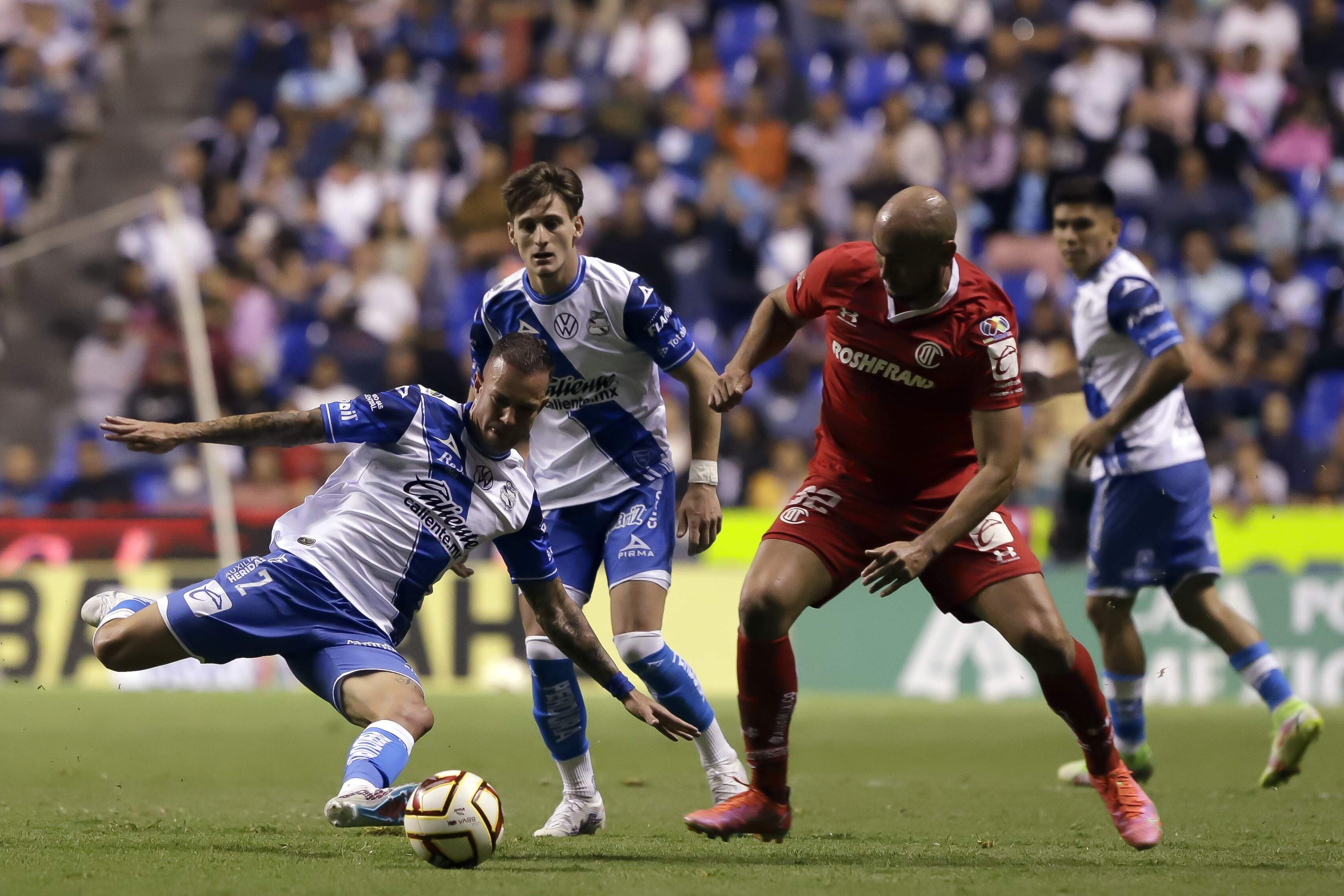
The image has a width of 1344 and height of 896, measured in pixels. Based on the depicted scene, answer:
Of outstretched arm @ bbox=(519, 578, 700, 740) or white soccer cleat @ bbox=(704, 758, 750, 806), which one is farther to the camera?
white soccer cleat @ bbox=(704, 758, 750, 806)

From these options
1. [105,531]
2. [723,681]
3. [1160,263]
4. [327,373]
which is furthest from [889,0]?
[105,531]

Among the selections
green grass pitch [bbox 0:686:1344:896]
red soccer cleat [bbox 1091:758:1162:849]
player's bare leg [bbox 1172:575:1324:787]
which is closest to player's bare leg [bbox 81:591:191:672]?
green grass pitch [bbox 0:686:1344:896]

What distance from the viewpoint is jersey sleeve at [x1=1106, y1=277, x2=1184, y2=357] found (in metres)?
8.01

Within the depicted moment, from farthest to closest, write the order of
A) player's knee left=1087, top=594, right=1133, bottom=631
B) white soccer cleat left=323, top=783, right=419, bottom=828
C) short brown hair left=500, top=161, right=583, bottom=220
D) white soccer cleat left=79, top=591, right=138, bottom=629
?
player's knee left=1087, top=594, right=1133, bottom=631 → short brown hair left=500, top=161, right=583, bottom=220 → white soccer cleat left=79, top=591, right=138, bottom=629 → white soccer cleat left=323, top=783, right=419, bottom=828

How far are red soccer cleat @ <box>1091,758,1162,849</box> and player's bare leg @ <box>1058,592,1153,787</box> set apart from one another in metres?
2.23

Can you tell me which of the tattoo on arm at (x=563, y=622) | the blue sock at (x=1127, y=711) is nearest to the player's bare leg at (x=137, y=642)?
the tattoo on arm at (x=563, y=622)

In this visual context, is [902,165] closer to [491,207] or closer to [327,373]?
[491,207]

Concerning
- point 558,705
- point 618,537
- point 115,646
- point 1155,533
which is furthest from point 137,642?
point 1155,533

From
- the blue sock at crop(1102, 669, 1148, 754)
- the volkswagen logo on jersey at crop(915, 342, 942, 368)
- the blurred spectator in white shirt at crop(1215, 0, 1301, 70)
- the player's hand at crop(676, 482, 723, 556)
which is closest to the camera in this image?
the volkswagen logo on jersey at crop(915, 342, 942, 368)

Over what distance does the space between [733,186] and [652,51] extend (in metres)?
2.54

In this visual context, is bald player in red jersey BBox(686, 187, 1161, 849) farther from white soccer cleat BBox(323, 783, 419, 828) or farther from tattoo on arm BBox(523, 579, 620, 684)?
white soccer cleat BBox(323, 783, 419, 828)

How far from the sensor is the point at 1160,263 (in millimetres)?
16469

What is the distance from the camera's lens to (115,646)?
19.4ft

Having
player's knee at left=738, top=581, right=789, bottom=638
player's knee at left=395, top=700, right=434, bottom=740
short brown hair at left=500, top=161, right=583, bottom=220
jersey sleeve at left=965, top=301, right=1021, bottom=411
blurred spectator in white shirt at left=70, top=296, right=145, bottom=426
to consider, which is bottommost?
player's knee at left=395, top=700, right=434, bottom=740
